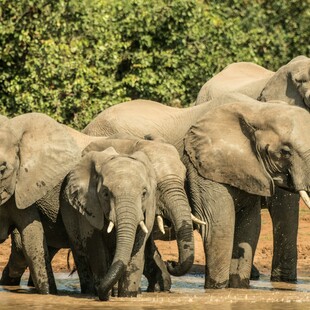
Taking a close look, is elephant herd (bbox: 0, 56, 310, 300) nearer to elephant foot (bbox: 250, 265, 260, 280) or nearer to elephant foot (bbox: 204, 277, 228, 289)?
elephant foot (bbox: 204, 277, 228, 289)

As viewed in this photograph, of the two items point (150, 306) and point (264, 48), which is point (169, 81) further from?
point (150, 306)

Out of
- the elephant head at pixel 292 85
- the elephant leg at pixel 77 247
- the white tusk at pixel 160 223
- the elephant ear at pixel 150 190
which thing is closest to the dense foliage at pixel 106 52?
the elephant head at pixel 292 85

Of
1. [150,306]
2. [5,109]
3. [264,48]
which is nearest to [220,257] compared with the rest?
[150,306]

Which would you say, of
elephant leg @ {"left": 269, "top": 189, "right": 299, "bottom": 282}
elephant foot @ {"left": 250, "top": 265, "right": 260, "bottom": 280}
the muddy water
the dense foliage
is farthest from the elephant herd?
the dense foliage

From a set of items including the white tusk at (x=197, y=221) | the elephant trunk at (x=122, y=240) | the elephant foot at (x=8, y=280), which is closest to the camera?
the elephant trunk at (x=122, y=240)

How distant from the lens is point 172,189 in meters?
12.9

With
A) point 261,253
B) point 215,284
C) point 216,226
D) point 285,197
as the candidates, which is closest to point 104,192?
point 216,226

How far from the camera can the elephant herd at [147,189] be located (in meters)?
12.5

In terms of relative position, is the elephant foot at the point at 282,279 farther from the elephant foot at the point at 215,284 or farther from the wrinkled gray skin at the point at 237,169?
the elephant foot at the point at 215,284

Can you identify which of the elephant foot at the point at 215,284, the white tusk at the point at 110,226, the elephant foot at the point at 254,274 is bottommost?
the elephant foot at the point at 215,284

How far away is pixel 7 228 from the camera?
13.3m

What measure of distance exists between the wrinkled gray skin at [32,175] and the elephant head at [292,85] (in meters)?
2.73

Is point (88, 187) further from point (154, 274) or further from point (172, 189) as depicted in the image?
point (154, 274)

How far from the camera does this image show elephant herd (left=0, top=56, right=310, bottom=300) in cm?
1248
